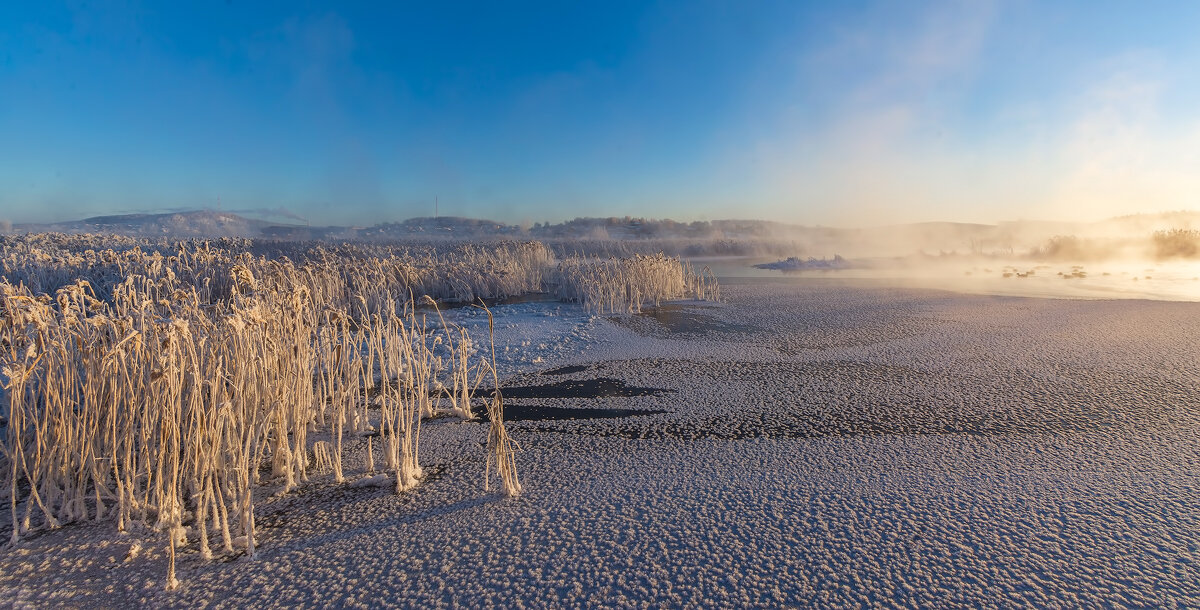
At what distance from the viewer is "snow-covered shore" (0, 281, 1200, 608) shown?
210 cm

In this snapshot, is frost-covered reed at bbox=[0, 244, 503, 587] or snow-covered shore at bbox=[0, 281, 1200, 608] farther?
frost-covered reed at bbox=[0, 244, 503, 587]

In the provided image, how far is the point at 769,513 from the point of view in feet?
8.54

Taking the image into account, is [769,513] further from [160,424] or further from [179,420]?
[160,424]

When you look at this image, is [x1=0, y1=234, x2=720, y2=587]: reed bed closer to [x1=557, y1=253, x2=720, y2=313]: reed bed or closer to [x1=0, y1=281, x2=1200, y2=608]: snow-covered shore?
[x1=0, y1=281, x2=1200, y2=608]: snow-covered shore

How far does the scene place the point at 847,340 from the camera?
662 cm

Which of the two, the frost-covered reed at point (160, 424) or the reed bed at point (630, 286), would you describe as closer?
the frost-covered reed at point (160, 424)

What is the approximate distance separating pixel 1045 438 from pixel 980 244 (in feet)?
92.4

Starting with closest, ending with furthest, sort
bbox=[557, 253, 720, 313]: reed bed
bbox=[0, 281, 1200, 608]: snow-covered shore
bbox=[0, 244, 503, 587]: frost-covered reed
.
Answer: bbox=[0, 281, 1200, 608]: snow-covered shore < bbox=[0, 244, 503, 587]: frost-covered reed < bbox=[557, 253, 720, 313]: reed bed

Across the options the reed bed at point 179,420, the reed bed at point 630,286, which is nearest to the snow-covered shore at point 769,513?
the reed bed at point 179,420

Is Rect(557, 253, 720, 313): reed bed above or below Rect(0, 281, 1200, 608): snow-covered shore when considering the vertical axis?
above

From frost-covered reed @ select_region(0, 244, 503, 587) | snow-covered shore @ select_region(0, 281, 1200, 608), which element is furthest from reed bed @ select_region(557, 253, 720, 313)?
frost-covered reed @ select_region(0, 244, 503, 587)

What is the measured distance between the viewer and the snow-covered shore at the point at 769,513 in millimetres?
2104

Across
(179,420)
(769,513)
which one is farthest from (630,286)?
(179,420)

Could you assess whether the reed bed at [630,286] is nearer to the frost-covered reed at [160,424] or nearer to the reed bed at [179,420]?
the reed bed at [179,420]
